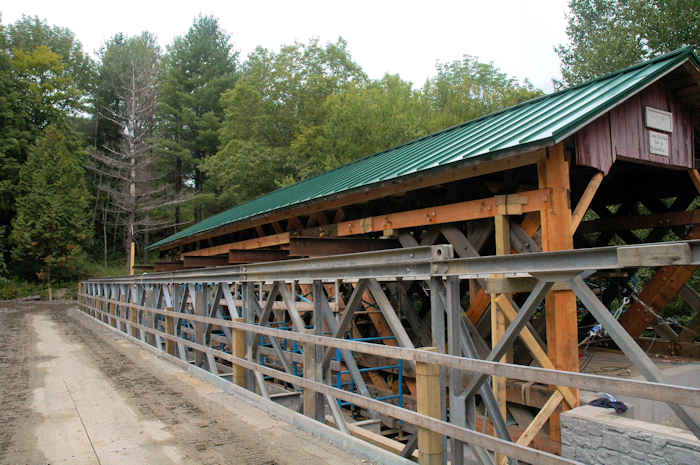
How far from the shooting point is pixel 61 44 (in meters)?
47.6

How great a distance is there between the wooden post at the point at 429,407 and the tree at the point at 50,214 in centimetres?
3522

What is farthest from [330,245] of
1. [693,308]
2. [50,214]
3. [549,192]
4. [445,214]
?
[50,214]

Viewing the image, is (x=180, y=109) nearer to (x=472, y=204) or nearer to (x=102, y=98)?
(x=102, y=98)

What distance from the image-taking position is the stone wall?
4.00 meters

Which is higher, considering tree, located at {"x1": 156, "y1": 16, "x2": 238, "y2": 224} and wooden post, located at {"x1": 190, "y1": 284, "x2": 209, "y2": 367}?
tree, located at {"x1": 156, "y1": 16, "x2": 238, "y2": 224}

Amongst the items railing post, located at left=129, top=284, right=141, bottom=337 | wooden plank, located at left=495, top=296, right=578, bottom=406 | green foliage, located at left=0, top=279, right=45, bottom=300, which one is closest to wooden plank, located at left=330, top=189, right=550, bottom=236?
wooden plank, located at left=495, top=296, right=578, bottom=406

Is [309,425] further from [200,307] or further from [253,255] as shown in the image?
[253,255]

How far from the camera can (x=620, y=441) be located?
4.32 m

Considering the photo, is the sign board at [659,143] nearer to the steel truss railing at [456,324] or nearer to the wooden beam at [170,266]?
the steel truss railing at [456,324]

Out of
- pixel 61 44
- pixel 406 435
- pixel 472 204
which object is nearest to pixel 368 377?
pixel 406 435

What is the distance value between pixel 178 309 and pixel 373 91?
2379 cm

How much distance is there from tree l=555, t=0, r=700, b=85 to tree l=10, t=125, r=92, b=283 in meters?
30.5

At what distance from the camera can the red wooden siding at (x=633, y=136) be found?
6.11 metres

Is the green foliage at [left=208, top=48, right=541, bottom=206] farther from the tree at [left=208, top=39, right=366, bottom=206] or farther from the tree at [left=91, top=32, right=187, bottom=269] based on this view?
the tree at [left=91, top=32, right=187, bottom=269]
